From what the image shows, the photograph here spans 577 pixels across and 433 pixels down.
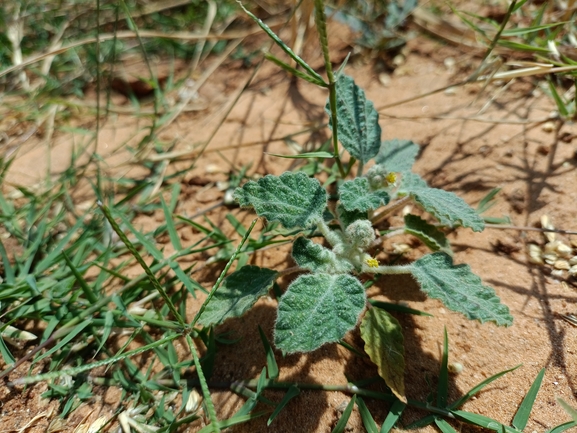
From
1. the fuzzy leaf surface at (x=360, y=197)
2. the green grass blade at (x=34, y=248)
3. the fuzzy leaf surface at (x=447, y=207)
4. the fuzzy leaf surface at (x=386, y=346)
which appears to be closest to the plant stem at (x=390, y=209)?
the fuzzy leaf surface at (x=447, y=207)

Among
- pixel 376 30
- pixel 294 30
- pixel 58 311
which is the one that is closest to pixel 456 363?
pixel 58 311

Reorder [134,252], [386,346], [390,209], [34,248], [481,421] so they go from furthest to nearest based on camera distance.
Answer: [34,248], [390,209], [386,346], [481,421], [134,252]

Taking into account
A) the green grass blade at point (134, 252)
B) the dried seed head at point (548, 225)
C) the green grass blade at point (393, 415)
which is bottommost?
the green grass blade at point (393, 415)

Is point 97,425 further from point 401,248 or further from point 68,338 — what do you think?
point 401,248

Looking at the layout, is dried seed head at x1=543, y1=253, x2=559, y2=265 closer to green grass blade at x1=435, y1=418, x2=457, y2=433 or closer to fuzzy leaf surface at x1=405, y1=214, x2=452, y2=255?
fuzzy leaf surface at x1=405, y1=214, x2=452, y2=255

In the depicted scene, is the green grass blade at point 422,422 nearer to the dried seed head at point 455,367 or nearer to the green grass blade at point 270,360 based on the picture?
the dried seed head at point 455,367

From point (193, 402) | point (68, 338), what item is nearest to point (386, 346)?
point (193, 402)
